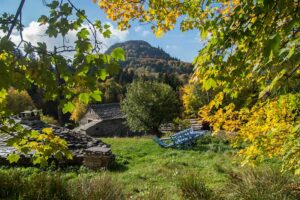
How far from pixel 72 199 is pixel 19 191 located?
1.30 m

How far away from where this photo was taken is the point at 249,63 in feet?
13.4

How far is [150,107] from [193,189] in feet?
85.5

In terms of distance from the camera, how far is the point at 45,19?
9.77 ft

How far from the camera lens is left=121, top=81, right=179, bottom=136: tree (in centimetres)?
3444

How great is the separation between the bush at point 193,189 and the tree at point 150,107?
25595 mm

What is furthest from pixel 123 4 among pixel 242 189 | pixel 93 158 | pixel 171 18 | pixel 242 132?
pixel 93 158

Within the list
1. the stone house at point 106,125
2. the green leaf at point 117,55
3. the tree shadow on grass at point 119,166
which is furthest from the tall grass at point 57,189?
the stone house at point 106,125

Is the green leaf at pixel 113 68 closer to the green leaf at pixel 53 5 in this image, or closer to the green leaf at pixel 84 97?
the green leaf at pixel 84 97

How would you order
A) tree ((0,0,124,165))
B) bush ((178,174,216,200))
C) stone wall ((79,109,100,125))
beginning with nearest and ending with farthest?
tree ((0,0,124,165)), bush ((178,174,216,200)), stone wall ((79,109,100,125))

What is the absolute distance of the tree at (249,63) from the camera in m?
3.19

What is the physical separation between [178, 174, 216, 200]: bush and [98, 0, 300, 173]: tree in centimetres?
172

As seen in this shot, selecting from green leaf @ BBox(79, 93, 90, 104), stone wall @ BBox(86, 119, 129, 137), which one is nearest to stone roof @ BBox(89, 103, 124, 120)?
stone wall @ BBox(86, 119, 129, 137)

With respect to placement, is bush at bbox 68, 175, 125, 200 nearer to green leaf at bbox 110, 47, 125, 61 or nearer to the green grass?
the green grass

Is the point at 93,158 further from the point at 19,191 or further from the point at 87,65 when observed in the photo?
the point at 87,65
